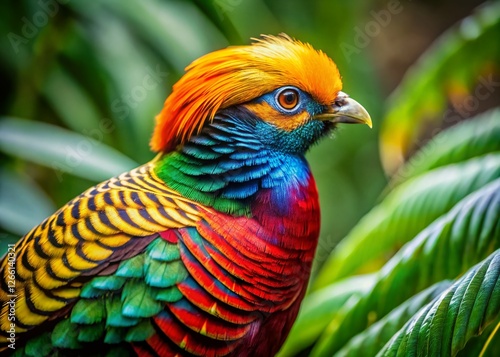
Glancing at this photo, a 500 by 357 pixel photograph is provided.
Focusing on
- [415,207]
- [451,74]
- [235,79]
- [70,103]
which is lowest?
[415,207]

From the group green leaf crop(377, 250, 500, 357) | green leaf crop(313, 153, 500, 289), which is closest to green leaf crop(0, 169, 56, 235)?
green leaf crop(313, 153, 500, 289)

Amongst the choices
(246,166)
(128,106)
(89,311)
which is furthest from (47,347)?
(128,106)

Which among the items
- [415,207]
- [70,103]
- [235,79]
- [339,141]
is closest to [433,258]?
[415,207]

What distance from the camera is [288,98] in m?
1.51

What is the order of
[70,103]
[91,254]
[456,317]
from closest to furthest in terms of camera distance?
[456,317]
[91,254]
[70,103]

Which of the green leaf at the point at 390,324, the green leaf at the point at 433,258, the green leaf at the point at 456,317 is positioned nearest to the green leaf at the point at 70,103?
the green leaf at the point at 433,258

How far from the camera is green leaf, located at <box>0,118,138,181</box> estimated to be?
1938 mm

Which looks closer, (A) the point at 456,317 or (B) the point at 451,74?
(A) the point at 456,317

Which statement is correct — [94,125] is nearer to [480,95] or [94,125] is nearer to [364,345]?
[364,345]

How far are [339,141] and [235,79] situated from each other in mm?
2716

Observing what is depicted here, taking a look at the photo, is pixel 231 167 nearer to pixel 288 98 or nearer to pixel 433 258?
pixel 288 98

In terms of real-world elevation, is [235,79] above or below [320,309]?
above

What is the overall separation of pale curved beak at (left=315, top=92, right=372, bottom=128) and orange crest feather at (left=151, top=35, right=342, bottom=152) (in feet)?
0.21

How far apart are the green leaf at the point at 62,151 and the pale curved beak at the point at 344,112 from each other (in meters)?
0.71
